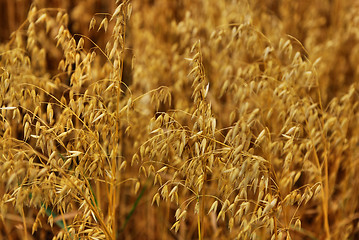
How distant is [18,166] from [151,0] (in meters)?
2.40

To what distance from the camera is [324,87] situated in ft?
8.54

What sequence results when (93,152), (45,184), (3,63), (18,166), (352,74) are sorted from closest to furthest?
1. (18,166)
2. (45,184)
3. (93,152)
4. (3,63)
5. (352,74)

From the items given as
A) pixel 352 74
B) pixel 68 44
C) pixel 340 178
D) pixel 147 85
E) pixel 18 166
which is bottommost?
pixel 340 178

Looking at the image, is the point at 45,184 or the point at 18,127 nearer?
the point at 45,184

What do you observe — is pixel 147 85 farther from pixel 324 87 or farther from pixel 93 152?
pixel 324 87

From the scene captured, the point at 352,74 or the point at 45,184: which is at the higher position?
the point at 45,184

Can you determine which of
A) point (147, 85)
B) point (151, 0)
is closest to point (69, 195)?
point (147, 85)

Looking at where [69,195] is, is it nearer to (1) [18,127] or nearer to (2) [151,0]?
(1) [18,127]

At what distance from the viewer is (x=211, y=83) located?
267 centimetres

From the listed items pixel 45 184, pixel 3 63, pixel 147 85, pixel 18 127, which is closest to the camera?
pixel 45 184

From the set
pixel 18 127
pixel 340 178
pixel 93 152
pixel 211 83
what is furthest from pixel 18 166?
pixel 340 178

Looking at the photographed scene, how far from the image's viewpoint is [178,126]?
147 centimetres

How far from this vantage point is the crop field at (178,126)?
52.4 inches

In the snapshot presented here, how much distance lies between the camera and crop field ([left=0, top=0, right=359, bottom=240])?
4.36 ft
